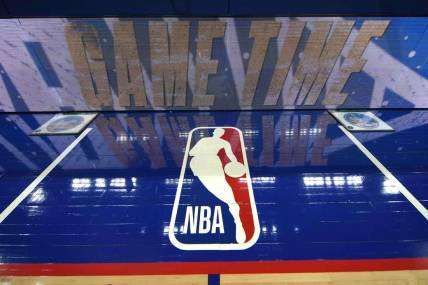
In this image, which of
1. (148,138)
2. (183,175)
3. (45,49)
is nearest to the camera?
(183,175)

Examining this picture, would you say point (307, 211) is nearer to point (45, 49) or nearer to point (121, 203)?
point (121, 203)

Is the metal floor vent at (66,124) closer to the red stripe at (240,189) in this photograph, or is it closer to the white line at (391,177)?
the red stripe at (240,189)

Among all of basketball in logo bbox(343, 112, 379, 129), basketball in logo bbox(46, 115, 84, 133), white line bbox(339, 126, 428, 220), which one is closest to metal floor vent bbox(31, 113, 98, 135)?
basketball in logo bbox(46, 115, 84, 133)

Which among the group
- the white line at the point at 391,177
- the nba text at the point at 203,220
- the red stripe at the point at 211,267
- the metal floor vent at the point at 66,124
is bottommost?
the red stripe at the point at 211,267

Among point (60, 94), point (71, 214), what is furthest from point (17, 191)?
point (60, 94)

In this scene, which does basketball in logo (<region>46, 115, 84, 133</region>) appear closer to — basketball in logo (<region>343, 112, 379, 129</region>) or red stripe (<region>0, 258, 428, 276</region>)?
red stripe (<region>0, 258, 428, 276</region>)

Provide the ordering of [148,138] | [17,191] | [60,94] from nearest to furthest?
[17,191], [148,138], [60,94]

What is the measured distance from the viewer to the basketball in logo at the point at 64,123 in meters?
3.78

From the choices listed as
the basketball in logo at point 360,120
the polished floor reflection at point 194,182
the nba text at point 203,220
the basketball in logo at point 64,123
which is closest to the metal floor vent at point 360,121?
the basketball in logo at point 360,120

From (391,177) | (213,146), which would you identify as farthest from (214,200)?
(391,177)

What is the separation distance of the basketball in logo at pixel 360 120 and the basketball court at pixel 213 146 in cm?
4

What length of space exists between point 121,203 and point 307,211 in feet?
5.86

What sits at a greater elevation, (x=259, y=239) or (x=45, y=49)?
(x=45, y=49)

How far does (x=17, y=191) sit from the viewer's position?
2627 millimetres
